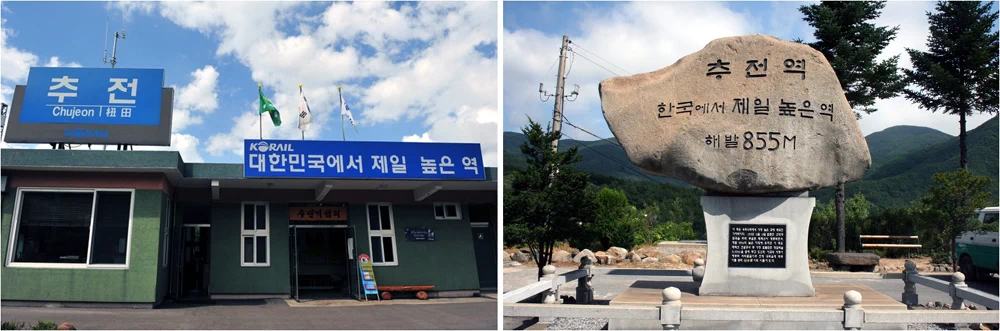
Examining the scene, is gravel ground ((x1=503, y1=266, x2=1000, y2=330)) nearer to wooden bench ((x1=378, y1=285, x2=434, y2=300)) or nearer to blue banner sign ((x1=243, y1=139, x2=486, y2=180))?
wooden bench ((x1=378, y1=285, x2=434, y2=300))

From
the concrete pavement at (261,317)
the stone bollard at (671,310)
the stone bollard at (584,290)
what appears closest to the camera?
the stone bollard at (671,310)

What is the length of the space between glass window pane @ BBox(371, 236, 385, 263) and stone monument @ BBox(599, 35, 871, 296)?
8322mm

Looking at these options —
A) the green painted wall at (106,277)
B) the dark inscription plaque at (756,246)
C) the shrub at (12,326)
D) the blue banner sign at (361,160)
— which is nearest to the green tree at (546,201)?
the blue banner sign at (361,160)

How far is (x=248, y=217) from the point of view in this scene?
53.1ft

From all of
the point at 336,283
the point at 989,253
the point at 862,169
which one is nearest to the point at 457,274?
the point at 336,283

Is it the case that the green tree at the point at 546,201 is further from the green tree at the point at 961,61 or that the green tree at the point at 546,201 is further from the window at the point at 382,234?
the green tree at the point at 961,61

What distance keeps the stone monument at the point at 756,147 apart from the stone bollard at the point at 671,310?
93.6 inches

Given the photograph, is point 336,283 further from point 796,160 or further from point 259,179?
point 796,160

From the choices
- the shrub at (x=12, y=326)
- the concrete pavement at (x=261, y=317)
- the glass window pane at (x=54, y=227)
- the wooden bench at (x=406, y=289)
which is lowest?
the concrete pavement at (x=261, y=317)

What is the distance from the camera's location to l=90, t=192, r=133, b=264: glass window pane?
13352 millimetres

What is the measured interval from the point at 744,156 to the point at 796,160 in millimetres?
665

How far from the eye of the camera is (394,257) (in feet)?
54.8

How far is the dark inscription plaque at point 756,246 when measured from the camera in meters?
9.72

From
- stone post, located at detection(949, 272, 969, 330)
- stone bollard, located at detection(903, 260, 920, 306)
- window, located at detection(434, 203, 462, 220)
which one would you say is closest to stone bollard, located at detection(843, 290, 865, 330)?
stone post, located at detection(949, 272, 969, 330)
